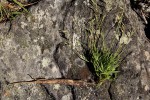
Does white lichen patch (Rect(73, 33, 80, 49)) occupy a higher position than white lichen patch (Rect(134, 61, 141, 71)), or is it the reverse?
white lichen patch (Rect(73, 33, 80, 49))

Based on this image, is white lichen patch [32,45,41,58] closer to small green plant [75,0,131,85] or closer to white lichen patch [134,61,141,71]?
small green plant [75,0,131,85]

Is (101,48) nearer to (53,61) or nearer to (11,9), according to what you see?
(53,61)

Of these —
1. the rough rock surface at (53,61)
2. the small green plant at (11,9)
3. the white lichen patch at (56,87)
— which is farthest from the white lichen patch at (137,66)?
the small green plant at (11,9)

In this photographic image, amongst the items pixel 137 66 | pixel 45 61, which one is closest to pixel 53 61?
pixel 45 61

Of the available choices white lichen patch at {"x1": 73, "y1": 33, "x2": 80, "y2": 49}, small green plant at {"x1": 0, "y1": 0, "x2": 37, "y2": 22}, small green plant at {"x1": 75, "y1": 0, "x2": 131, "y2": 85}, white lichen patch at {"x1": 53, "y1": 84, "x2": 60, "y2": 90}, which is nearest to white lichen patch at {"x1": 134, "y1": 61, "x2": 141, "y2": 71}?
small green plant at {"x1": 75, "y1": 0, "x2": 131, "y2": 85}

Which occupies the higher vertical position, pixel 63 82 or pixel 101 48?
pixel 101 48

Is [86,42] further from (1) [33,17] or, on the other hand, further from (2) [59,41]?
(1) [33,17]

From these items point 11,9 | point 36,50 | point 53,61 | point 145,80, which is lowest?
point 145,80

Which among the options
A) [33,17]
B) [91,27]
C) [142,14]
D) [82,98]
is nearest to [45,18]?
[33,17]
